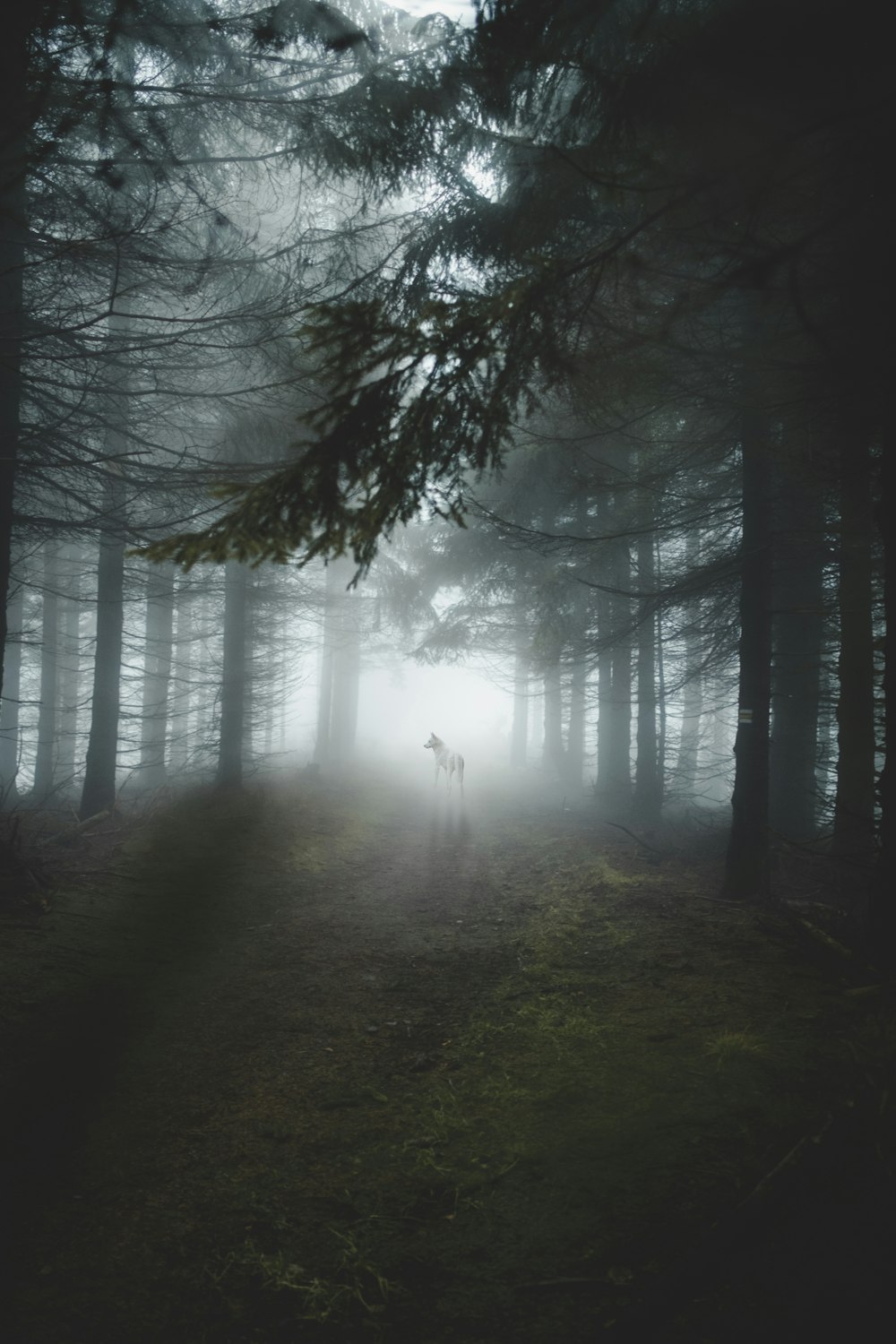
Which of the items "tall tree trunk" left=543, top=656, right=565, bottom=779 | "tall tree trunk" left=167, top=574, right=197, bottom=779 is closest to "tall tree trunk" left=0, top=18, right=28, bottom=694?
"tall tree trunk" left=167, top=574, right=197, bottom=779

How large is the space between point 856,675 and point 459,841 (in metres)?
6.98

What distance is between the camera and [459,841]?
39.9 feet

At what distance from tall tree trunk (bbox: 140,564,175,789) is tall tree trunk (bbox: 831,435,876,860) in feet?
40.2

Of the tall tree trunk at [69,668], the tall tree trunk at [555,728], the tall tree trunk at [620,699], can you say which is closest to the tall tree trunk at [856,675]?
the tall tree trunk at [620,699]

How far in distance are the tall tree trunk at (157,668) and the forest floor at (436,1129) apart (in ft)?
30.1

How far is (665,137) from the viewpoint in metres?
4.89

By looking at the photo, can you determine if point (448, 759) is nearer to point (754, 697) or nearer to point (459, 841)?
point (459, 841)

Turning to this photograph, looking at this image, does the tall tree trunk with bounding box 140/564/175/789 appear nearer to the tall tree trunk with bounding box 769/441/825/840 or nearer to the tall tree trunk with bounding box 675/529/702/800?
the tall tree trunk with bounding box 675/529/702/800

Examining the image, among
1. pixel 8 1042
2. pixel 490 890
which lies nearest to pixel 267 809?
pixel 490 890

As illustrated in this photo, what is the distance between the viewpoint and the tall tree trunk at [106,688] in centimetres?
1156

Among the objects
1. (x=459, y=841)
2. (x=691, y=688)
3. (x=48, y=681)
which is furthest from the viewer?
(x=691, y=688)

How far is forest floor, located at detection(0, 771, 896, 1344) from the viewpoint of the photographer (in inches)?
98.6

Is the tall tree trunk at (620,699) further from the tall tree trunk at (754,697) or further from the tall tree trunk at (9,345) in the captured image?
the tall tree trunk at (9,345)

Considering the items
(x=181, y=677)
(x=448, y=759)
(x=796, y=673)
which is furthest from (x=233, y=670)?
(x=796, y=673)
